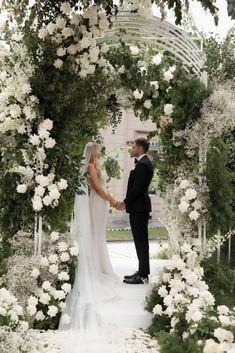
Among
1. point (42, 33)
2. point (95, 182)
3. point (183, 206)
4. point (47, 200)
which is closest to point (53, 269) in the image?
point (47, 200)

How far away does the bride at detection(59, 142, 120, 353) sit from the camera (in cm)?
494

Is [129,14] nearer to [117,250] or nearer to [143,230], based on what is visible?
[143,230]

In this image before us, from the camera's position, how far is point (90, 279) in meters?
5.93

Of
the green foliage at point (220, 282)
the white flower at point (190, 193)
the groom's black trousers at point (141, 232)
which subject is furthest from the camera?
the groom's black trousers at point (141, 232)

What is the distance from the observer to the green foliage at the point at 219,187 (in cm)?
561

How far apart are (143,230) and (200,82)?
5.91ft

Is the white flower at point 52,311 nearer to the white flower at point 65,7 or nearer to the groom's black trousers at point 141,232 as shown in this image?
the groom's black trousers at point 141,232

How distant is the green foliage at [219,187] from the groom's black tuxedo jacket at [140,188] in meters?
0.78

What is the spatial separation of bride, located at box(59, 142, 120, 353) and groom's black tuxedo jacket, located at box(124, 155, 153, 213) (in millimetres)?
352

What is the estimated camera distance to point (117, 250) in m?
12.1

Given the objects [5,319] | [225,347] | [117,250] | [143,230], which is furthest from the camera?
[117,250]

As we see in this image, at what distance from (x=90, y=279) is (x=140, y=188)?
1164 millimetres

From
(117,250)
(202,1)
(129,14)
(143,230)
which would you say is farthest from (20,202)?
(117,250)

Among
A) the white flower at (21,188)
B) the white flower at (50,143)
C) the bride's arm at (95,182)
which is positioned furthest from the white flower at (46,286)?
the bride's arm at (95,182)
